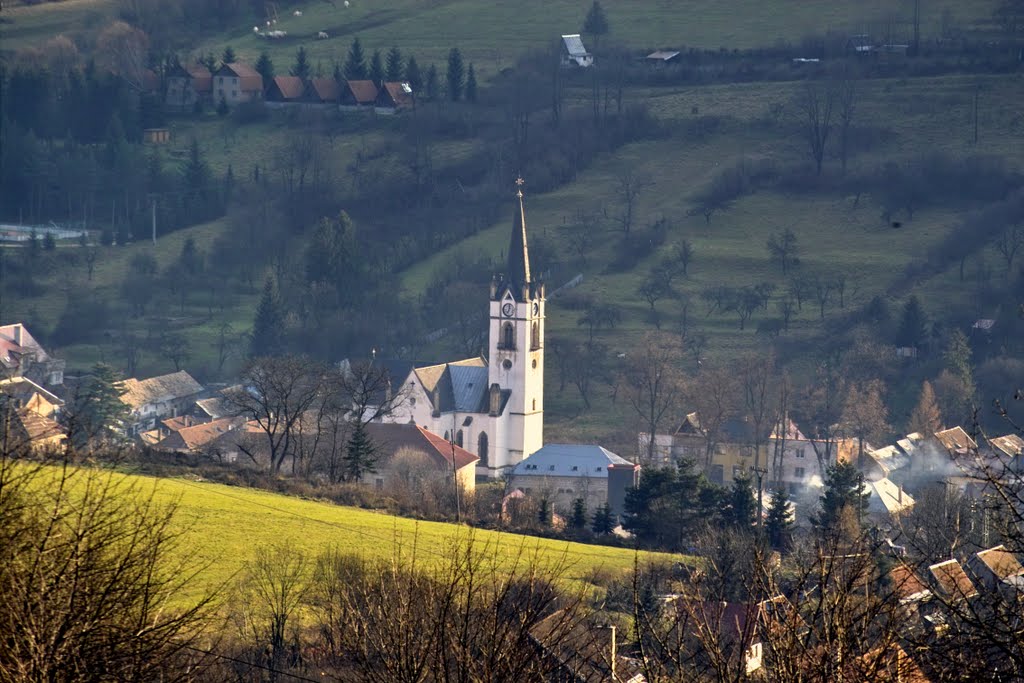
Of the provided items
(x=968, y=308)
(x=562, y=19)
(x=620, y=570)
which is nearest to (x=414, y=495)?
(x=620, y=570)

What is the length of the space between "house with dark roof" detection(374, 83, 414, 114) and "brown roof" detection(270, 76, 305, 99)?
6340mm

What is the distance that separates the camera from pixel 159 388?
86500mm

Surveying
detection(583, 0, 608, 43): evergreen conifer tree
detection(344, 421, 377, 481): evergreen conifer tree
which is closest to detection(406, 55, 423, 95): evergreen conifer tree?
detection(583, 0, 608, 43): evergreen conifer tree

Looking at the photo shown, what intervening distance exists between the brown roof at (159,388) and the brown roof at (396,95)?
40.0m

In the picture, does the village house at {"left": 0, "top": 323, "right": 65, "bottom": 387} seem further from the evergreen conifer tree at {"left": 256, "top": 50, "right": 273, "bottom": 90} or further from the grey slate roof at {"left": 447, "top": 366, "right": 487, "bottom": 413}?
the evergreen conifer tree at {"left": 256, "top": 50, "right": 273, "bottom": 90}

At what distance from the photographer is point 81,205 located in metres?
119

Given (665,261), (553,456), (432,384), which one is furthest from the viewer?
(665,261)

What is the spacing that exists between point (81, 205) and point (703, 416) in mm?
56530

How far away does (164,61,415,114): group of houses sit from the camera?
126000 millimetres

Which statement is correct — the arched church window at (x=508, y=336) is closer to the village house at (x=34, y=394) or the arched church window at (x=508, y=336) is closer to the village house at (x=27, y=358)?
the village house at (x=34, y=394)

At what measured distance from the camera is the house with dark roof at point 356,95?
12612cm

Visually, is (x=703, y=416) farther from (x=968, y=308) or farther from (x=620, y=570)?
(x=620, y=570)

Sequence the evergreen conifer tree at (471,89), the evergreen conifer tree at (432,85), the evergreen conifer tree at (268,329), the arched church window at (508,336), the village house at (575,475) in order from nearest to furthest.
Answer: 1. the village house at (575,475)
2. the arched church window at (508,336)
3. the evergreen conifer tree at (268,329)
4. the evergreen conifer tree at (471,89)
5. the evergreen conifer tree at (432,85)

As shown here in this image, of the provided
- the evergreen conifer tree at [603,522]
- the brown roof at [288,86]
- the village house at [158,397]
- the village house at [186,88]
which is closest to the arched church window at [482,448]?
the village house at [158,397]
